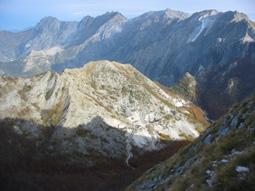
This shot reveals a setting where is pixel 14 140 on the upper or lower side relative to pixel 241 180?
lower

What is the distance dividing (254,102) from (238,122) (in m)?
4.50

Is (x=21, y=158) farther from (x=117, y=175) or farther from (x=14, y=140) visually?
(x=117, y=175)

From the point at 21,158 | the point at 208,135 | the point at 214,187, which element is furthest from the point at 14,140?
the point at 214,187

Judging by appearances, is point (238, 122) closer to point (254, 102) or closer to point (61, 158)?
point (254, 102)

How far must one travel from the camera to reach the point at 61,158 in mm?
190000

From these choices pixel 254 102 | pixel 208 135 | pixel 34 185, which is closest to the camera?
pixel 254 102

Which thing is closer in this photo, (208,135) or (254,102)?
(254,102)

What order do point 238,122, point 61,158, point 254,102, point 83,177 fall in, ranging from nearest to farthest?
1. point 238,122
2. point 254,102
3. point 83,177
4. point 61,158

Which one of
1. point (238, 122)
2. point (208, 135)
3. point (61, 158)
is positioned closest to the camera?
point (238, 122)

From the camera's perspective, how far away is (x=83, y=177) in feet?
573

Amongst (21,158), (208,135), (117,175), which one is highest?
(208,135)

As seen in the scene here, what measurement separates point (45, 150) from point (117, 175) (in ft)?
117

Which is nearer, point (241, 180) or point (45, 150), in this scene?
point (241, 180)

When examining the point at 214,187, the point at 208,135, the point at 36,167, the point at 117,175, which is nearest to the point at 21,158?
the point at 36,167
